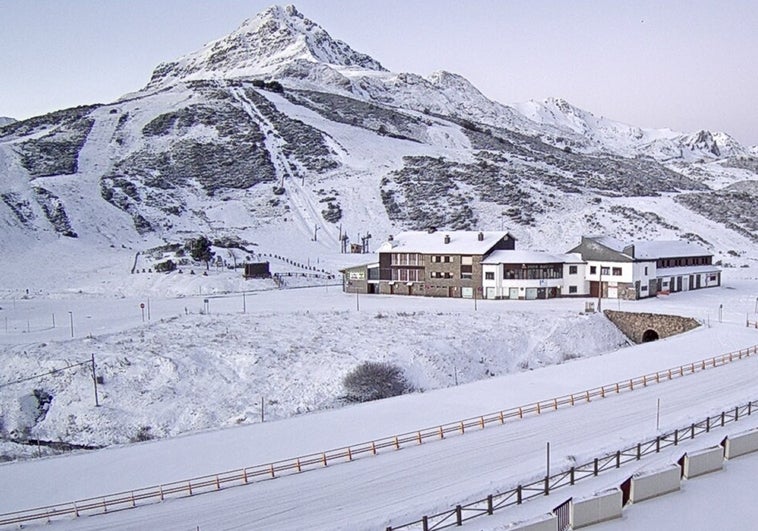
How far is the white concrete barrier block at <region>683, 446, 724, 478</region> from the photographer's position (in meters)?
20.3

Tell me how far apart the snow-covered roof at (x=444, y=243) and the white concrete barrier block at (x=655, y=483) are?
138 ft

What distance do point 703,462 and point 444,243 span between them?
4484 centimetres

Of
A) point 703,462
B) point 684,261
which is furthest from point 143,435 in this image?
point 684,261

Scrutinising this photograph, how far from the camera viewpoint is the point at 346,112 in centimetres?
17112

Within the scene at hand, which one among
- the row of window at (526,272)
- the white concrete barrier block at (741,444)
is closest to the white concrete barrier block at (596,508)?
the white concrete barrier block at (741,444)

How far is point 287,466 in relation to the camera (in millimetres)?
23891

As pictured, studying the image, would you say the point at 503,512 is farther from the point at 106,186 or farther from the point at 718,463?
the point at 106,186

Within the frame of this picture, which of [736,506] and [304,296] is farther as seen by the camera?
[304,296]

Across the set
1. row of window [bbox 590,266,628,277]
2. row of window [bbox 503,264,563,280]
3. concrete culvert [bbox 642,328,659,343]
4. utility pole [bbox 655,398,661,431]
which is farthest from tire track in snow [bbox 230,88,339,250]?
utility pole [bbox 655,398,661,431]

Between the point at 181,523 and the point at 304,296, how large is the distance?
1673 inches

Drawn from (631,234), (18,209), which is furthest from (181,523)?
(18,209)

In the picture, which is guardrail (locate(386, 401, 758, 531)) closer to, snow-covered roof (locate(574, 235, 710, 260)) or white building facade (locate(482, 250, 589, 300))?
snow-covered roof (locate(574, 235, 710, 260))

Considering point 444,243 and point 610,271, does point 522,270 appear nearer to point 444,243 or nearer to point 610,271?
point 610,271

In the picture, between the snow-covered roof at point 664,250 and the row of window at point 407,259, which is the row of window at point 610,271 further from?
the row of window at point 407,259
